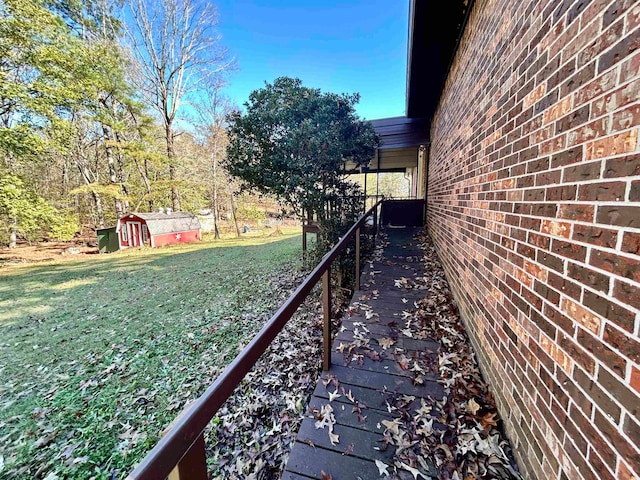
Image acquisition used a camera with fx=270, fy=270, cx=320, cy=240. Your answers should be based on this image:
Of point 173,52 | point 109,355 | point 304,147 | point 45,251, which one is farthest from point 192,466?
point 173,52

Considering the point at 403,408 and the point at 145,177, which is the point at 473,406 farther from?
the point at 145,177

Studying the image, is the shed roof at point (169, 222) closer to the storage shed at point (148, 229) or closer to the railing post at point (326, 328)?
the storage shed at point (148, 229)

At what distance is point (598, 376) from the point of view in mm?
987

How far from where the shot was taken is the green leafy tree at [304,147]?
5918 mm

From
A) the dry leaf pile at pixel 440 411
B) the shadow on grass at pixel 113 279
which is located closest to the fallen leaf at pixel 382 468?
the dry leaf pile at pixel 440 411

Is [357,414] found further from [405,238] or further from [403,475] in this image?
[405,238]

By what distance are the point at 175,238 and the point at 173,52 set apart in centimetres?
1211

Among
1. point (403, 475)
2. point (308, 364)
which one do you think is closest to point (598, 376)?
point (403, 475)

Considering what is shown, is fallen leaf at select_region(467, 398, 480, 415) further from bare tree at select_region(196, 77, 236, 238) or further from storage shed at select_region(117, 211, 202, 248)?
bare tree at select_region(196, 77, 236, 238)

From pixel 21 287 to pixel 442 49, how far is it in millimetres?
13057

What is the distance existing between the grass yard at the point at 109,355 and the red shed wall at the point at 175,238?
7.09 m

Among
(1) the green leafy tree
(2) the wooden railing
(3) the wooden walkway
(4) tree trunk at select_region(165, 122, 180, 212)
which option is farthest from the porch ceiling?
(4) tree trunk at select_region(165, 122, 180, 212)

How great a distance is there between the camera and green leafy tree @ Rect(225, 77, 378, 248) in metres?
5.92

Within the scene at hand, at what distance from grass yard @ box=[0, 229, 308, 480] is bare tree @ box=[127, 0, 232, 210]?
12.0 meters
